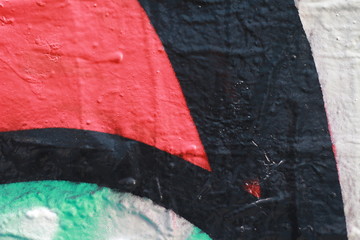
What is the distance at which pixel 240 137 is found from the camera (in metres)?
1.07

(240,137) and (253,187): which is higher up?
(240,137)

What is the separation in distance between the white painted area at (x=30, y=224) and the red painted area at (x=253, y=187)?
0.49m

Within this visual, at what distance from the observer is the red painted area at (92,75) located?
101 cm

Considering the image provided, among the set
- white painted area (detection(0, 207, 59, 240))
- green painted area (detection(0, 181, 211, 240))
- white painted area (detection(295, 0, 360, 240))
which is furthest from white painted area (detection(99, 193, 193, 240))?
white painted area (detection(295, 0, 360, 240))

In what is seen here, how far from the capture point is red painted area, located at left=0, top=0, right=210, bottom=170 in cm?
101

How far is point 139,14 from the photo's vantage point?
104cm

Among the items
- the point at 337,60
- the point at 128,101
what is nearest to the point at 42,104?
the point at 128,101

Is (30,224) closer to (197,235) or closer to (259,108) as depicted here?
(197,235)

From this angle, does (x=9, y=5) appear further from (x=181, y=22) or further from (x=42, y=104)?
(x=181, y=22)

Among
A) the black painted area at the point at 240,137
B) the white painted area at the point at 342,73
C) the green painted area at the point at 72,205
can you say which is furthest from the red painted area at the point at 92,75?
the white painted area at the point at 342,73

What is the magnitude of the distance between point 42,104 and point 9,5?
25 centimetres

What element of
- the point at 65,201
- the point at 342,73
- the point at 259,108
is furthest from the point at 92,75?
the point at 342,73

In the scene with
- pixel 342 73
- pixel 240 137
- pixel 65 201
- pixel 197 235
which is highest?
pixel 342 73

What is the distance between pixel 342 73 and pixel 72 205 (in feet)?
2.50
